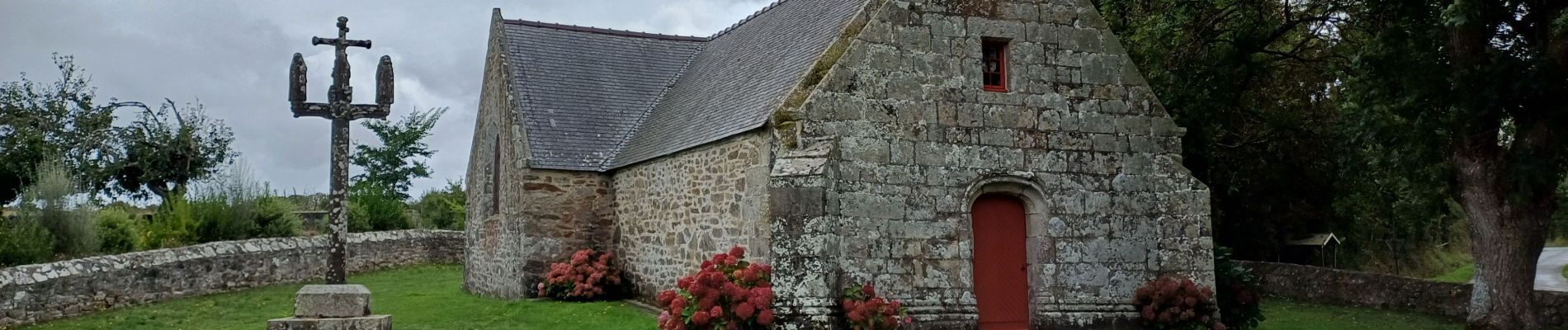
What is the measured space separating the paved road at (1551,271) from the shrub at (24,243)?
2141 centimetres

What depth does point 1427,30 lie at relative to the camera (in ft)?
38.8

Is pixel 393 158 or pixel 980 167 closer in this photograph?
pixel 980 167

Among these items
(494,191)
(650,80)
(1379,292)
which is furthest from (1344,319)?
(494,191)

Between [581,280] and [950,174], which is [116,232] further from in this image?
[950,174]

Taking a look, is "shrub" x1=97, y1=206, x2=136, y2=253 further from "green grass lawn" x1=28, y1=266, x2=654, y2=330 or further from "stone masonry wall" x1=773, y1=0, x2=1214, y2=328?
"stone masonry wall" x1=773, y1=0, x2=1214, y2=328

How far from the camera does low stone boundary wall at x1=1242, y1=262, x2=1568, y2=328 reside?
42.9ft

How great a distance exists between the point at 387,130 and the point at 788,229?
32178mm

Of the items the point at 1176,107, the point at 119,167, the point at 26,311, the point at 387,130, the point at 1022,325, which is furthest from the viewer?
the point at 387,130

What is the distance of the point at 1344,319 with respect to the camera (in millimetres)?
14734

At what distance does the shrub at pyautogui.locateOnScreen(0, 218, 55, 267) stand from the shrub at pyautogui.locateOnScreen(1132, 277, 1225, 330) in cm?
1362

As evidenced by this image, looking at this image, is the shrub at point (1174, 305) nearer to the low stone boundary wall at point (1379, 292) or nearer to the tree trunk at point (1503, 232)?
the tree trunk at point (1503, 232)

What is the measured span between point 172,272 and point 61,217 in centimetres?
158

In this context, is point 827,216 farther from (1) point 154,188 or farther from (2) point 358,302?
(1) point 154,188

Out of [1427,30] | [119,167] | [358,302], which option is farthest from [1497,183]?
[119,167]
